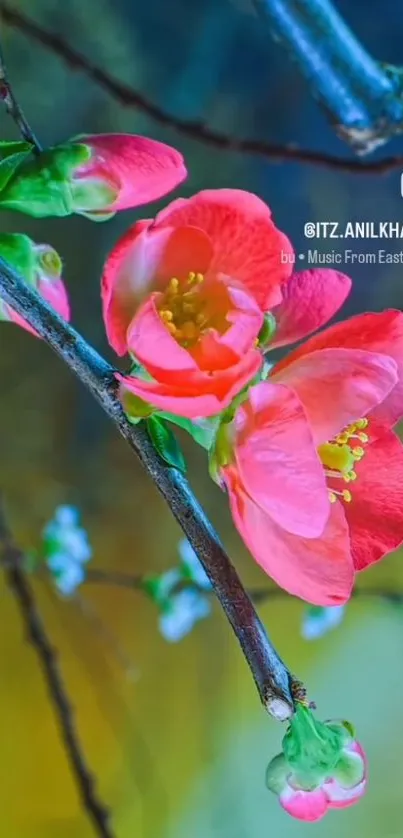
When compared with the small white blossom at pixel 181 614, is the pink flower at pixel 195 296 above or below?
above

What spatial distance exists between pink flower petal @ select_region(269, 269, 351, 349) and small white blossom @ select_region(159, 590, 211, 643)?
198 millimetres

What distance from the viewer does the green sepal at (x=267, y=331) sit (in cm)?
51

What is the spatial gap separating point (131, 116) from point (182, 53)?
0.05m

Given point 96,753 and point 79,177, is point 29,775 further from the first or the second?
point 79,177

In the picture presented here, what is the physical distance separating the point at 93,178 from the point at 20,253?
81mm

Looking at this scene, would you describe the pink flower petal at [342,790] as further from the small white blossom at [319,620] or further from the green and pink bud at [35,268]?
the green and pink bud at [35,268]

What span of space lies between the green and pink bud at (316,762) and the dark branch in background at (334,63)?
39 cm

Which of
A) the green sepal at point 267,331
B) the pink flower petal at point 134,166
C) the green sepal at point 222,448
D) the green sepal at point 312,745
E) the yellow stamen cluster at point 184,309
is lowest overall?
the green sepal at point 312,745

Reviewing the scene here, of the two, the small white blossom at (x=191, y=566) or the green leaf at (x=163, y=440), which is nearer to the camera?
the green leaf at (x=163, y=440)

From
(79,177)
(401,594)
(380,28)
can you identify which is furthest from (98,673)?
(380,28)

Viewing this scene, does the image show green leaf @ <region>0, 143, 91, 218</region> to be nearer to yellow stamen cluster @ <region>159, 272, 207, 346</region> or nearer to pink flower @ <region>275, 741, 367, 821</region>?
yellow stamen cluster @ <region>159, 272, 207, 346</region>

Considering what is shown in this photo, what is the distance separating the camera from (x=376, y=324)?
53 cm

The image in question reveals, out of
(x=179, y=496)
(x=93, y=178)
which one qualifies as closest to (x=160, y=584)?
(x=179, y=496)

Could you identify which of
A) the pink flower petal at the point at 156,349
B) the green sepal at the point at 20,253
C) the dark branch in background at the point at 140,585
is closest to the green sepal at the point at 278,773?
the dark branch in background at the point at 140,585
